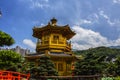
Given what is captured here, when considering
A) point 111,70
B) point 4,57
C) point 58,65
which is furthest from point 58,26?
point 4,57

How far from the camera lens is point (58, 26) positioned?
3906cm

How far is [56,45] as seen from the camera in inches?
1533

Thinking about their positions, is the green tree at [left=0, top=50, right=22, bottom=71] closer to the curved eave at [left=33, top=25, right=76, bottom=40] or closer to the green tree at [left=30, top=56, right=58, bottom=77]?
the green tree at [left=30, top=56, right=58, bottom=77]

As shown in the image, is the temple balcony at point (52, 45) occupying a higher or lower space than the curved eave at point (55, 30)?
lower

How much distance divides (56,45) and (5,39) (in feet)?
44.2

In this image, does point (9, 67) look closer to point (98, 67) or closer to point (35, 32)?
point (98, 67)

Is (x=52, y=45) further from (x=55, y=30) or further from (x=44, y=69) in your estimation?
(x=44, y=69)

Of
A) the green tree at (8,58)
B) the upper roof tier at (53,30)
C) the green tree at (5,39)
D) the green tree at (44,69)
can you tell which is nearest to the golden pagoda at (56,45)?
the upper roof tier at (53,30)

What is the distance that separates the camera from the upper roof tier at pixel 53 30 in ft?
128

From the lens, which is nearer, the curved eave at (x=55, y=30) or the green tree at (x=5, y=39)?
the green tree at (x=5, y=39)

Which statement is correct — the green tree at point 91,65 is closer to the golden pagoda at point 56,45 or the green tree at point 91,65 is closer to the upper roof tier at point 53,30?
the golden pagoda at point 56,45

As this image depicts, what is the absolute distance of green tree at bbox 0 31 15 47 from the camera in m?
26.4

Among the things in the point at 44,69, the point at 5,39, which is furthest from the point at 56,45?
the point at 5,39

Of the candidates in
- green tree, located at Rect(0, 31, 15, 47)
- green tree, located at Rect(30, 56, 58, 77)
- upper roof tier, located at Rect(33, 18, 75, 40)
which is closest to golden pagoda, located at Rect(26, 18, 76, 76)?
→ upper roof tier, located at Rect(33, 18, 75, 40)
